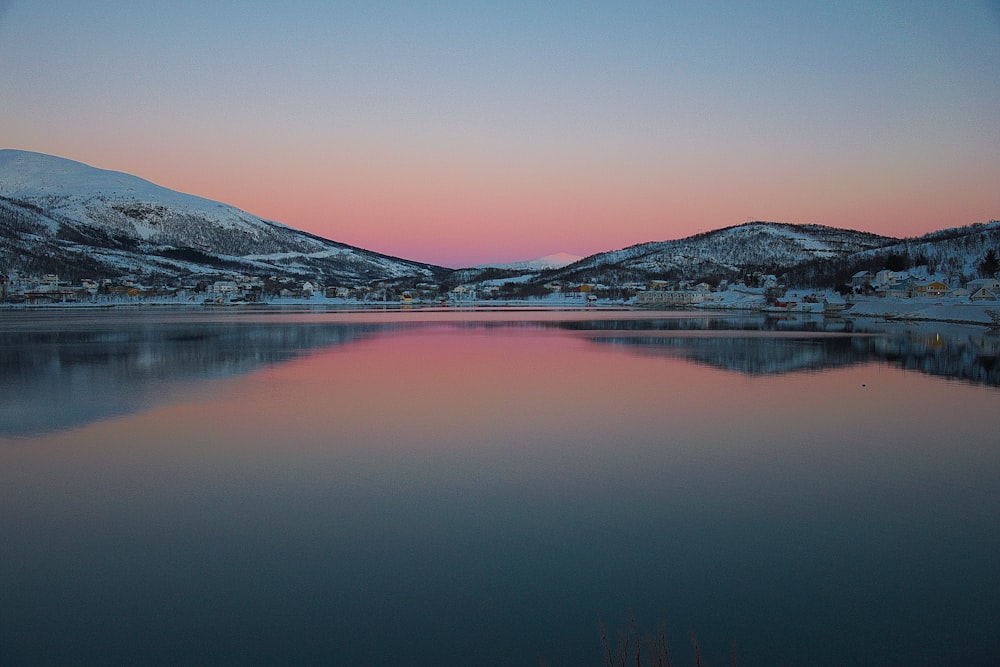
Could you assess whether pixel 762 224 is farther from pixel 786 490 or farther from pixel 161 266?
pixel 786 490

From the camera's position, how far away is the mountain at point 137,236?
230ft

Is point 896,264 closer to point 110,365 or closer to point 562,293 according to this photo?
point 562,293

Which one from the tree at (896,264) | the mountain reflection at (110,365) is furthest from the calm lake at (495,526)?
the tree at (896,264)

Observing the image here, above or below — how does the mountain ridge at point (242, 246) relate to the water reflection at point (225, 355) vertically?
above

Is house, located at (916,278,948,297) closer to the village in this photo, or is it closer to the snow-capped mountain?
the village

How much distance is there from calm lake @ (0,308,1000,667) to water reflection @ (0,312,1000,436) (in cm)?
16

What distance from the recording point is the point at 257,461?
14.9 feet

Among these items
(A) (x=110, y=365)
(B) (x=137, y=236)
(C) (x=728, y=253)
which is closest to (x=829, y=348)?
(A) (x=110, y=365)

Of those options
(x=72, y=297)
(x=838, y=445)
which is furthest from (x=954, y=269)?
(x=72, y=297)

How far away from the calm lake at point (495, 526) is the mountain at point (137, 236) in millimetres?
64923

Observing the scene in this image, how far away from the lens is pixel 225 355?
1146 cm

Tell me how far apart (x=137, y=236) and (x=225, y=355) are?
98.2 meters

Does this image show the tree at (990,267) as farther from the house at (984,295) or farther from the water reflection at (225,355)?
the water reflection at (225,355)

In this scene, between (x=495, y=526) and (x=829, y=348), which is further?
(x=829, y=348)
